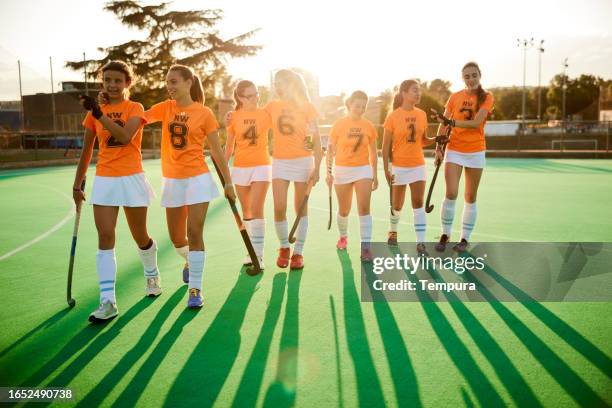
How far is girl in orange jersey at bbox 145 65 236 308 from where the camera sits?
14.8 ft

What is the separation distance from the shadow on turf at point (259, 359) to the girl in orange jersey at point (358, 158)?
5.26 ft

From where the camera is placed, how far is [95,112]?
155 inches

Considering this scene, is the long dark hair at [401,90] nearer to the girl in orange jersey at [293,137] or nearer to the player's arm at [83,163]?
the girl in orange jersey at [293,137]

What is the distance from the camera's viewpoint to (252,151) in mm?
5840

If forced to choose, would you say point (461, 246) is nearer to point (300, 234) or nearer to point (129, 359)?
point (300, 234)

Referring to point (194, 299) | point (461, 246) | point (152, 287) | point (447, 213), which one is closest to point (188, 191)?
point (194, 299)

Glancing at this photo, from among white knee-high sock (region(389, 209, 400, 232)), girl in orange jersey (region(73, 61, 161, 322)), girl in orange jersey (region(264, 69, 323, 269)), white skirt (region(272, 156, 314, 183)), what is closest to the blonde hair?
girl in orange jersey (region(264, 69, 323, 269))

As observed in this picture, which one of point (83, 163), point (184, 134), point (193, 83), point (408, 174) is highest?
point (193, 83)

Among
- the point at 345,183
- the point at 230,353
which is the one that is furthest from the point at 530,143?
the point at 230,353

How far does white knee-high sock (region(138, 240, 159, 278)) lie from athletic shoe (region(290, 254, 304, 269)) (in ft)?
5.31

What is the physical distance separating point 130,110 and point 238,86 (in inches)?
69.6

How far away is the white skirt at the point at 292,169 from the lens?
19.1 ft

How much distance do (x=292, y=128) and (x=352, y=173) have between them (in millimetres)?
938

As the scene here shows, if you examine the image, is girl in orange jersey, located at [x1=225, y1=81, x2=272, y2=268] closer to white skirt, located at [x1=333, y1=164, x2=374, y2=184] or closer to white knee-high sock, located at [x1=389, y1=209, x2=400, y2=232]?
white skirt, located at [x1=333, y1=164, x2=374, y2=184]
